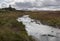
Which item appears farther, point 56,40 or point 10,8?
point 10,8

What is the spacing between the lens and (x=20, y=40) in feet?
66.6

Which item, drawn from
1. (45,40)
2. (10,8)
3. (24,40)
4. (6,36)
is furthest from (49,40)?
(10,8)

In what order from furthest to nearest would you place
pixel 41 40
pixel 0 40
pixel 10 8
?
pixel 10 8
pixel 41 40
pixel 0 40

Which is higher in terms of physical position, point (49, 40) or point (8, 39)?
point (8, 39)

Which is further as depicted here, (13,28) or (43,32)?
(43,32)

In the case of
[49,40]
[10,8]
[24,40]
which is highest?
[24,40]

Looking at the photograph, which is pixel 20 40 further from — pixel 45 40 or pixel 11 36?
pixel 45 40

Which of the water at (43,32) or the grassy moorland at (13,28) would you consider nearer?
the grassy moorland at (13,28)

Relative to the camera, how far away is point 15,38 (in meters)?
20.3

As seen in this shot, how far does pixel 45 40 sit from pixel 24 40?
7109mm

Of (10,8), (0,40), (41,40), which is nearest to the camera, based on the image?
(0,40)

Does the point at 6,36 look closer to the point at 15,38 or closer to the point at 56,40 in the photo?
the point at 15,38

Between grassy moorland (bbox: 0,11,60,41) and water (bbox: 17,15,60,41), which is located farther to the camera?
water (bbox: 17,15,60,41)

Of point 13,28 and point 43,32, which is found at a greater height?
point 13,28
